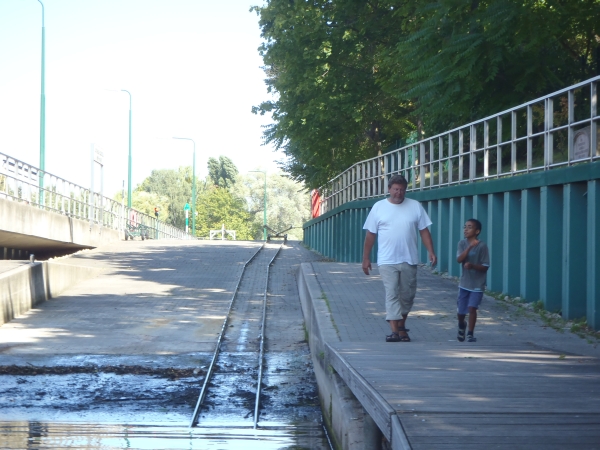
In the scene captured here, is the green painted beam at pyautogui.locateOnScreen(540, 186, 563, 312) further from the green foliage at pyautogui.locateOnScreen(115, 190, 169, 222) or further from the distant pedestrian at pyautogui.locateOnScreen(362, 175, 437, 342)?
the green foliage at pyautogui.locateOnScreen(115, 190, 169, 222)

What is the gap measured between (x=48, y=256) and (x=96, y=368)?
69.3 feet

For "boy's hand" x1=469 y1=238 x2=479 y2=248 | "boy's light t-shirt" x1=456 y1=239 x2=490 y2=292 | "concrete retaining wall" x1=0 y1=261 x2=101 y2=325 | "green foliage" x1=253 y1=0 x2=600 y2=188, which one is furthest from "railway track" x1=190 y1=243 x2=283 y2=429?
"green foliage" x1=253 y1=0 x2=600 y2=188

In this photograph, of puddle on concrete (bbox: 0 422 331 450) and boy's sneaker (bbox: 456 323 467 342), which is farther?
boy's sneaker (bbox: 456 323 467 342)

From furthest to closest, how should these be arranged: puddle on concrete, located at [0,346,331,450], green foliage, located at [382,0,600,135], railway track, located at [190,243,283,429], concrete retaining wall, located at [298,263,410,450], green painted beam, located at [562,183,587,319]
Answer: green foliage, located at [382,0,600,135]
green painted beam, located at [562,183,587,319]
railway track, located at [190,243,283,429]
puddle on concrete, located at [0,346,331,450]
concrete retaining wall, located at [298,263,410,450]

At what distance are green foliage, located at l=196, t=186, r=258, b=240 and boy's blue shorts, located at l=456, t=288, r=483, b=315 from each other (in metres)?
99.1

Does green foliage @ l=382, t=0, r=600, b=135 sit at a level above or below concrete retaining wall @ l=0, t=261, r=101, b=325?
above

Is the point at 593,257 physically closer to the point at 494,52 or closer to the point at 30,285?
the point at 494,52

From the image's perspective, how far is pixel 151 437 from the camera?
7.93m

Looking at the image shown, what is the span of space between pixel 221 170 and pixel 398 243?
13554 centimetres

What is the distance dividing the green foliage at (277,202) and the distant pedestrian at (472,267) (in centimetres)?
8775

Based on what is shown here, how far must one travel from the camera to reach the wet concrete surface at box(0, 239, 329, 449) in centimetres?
802

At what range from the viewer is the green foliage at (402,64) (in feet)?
47.4

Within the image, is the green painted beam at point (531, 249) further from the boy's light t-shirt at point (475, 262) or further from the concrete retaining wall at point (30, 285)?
the concrete retaining wall at point (30, 285)

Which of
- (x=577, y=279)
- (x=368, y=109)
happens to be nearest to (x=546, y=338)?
(x=577, y=279)
